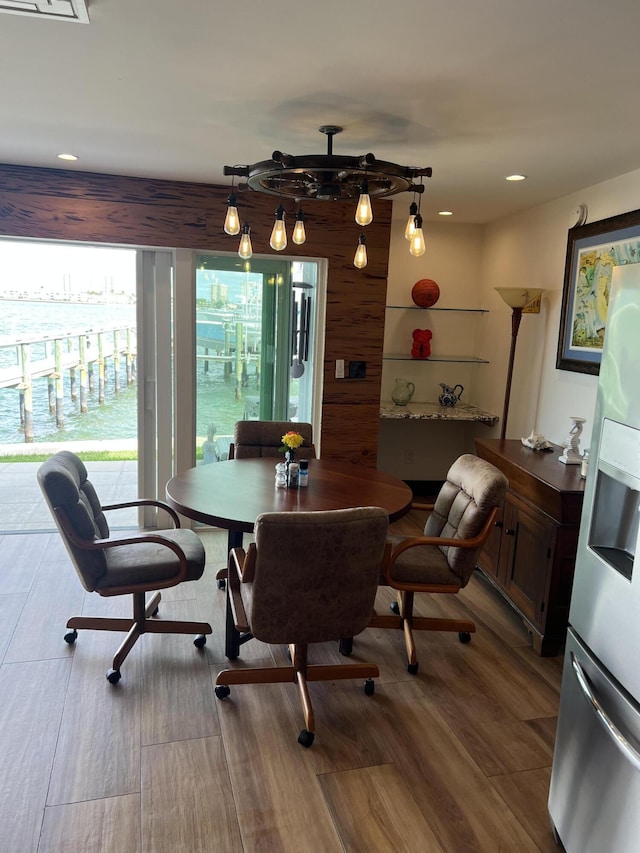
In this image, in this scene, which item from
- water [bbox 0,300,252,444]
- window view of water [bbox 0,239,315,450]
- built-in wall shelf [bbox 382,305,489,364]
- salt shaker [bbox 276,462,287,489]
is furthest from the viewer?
built-in wall shelf [bbox 382,305,489,364]

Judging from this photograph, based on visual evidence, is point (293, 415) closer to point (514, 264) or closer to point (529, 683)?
point (514, 264)

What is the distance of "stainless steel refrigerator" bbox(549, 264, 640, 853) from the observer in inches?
56.2

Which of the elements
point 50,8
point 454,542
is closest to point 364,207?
point 50,8

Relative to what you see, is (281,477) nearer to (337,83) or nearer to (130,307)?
(337,83)

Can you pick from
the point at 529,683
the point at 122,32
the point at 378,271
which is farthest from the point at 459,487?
the point at 122,32

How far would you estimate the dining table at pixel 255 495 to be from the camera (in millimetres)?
2531

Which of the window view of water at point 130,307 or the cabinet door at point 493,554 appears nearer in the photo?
the cabinet door at point 493,554

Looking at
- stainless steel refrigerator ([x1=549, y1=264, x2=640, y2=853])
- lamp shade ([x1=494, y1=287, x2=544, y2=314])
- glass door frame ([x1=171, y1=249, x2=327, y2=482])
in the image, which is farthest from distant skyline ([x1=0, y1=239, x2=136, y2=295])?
stainless steel refrigerator ([x1=549, y1=264, x2=640, y2=853])

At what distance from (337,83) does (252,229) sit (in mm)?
1973

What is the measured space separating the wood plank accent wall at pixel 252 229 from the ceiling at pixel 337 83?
0.44 meters

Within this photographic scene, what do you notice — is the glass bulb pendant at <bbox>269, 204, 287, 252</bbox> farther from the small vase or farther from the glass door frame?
the small vase

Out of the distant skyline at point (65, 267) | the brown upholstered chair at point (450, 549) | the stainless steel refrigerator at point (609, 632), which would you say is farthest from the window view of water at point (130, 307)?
the stainless steel refrigerator at point (609, 632)

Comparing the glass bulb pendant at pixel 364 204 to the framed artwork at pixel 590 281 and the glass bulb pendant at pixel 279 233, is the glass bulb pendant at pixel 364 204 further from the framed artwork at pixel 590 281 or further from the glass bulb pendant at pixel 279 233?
the framed artwork at pixel 590 281

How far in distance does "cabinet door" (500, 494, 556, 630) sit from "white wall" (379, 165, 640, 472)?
735 millimetres
